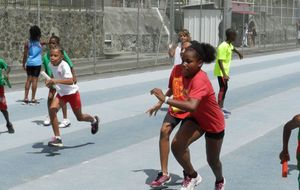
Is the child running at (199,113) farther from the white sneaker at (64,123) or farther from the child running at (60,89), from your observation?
the white sneaker at (64,123)

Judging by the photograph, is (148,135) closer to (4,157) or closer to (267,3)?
(4,157)

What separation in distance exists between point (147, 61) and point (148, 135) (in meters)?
16.6

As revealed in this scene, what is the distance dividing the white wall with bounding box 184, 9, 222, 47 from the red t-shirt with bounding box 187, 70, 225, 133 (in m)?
24.3

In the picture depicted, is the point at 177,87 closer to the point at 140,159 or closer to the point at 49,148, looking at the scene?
the point at 140,159

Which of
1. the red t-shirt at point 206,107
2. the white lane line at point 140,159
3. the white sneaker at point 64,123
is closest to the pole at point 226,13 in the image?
the white lane line at point 140,159

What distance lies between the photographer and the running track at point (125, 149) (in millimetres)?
6887

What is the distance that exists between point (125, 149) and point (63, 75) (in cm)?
139

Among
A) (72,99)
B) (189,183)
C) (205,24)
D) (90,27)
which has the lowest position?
(189,183)

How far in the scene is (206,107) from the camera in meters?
5.83

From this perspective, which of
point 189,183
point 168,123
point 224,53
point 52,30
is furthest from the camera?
point 52,30

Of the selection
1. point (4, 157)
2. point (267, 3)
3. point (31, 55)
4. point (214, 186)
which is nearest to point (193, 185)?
Answer: point (214, 186)

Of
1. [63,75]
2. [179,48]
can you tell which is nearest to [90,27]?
[179,48]

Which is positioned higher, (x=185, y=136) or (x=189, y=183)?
(x=185, y=136)

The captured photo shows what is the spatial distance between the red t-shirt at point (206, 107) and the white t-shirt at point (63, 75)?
2980mm
